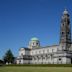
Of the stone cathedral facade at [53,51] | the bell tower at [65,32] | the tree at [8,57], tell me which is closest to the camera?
the bell tower at [65,32]

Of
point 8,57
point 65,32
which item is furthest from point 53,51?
point 8,57

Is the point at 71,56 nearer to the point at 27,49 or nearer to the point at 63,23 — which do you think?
the point at 63,23

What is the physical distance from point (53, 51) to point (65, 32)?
25.5m

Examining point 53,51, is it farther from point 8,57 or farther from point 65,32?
point 8,57

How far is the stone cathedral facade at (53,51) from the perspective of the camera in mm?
127688

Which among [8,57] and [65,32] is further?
[8,57]

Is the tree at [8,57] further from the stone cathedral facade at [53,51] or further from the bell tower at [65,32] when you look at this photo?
the bell tower at [65,32]

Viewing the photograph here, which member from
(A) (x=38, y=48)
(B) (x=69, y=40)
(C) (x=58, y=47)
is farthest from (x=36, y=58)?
(B) (x=69, y=40)

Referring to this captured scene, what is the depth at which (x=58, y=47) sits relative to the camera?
140 m

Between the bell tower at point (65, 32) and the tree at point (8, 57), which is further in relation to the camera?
the tree at point (8, 57)

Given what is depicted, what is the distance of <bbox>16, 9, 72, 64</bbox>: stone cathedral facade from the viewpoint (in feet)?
419

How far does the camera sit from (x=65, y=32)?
12619 cm

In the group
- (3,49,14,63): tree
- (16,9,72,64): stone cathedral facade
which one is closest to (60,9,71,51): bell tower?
(16,9,72,64): stone cathedral facade

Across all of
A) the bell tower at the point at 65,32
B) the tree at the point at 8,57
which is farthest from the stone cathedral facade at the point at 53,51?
the tree at the point at 8,57
